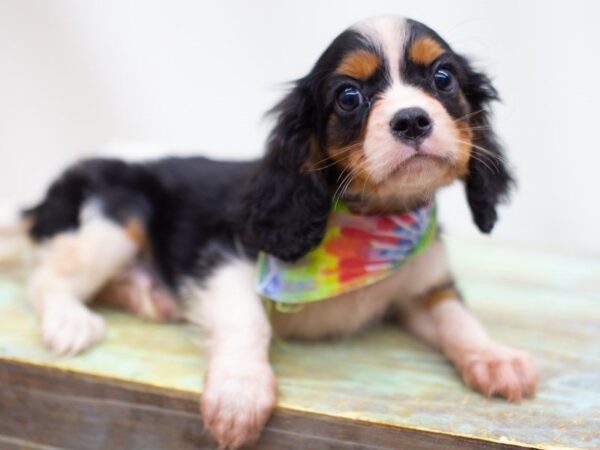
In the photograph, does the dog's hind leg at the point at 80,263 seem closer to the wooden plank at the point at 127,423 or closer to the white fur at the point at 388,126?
the wooden plank at the point at 127,423

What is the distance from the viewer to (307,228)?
1826mm

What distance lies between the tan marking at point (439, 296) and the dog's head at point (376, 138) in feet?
0.93

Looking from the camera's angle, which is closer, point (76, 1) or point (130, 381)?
point (130, 381)

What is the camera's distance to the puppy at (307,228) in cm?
166

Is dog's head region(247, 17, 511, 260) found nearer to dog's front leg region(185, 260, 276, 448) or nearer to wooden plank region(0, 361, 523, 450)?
dog's front leg region(185, 260, 276, 448)

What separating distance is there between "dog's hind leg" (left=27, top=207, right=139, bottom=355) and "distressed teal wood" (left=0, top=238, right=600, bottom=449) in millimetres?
95

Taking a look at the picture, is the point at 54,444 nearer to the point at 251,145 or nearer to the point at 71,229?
the point at 71,229

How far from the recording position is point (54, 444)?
74.0 inches

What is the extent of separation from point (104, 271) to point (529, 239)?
1941 millimetres

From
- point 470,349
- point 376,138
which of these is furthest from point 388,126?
point 470,349

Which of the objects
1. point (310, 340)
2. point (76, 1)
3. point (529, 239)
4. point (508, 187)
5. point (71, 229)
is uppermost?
point (76, 1)

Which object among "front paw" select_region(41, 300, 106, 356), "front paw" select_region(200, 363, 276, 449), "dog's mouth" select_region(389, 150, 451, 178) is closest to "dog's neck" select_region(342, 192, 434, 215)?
"dog's mouth" select_region(389, 150, 451, 178)

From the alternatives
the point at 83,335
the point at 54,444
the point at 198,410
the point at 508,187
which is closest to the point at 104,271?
the point at 83,335

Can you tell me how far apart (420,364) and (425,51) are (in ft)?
2.67
